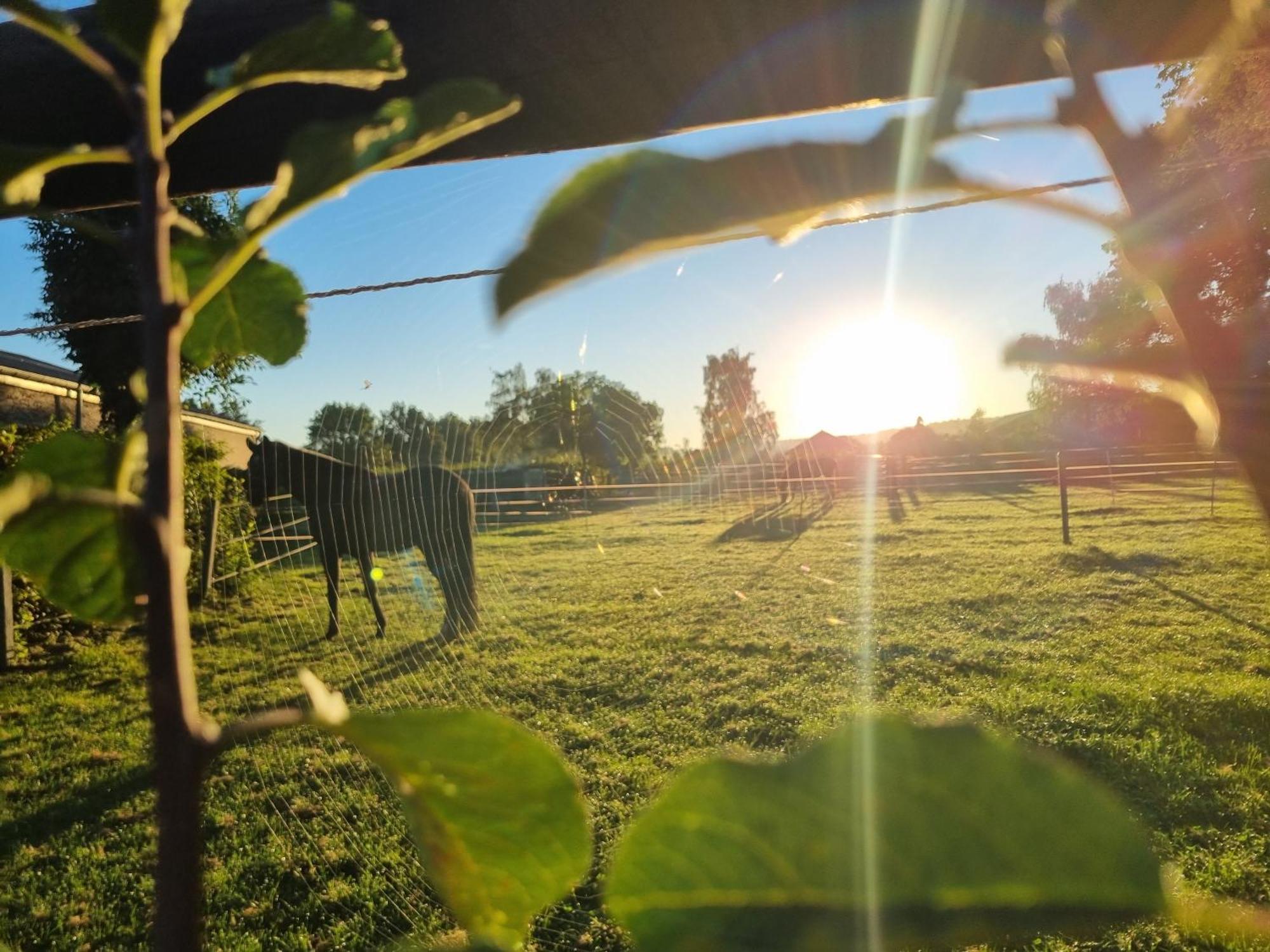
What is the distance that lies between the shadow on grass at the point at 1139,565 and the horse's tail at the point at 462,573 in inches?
187

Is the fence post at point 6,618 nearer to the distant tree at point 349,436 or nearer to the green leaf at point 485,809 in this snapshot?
the distant tree at point 349,436

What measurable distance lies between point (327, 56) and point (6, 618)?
561 cm

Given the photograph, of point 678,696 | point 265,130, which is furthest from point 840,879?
point 678,696

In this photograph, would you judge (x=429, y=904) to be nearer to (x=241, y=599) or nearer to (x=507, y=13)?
(x=507, y=13)

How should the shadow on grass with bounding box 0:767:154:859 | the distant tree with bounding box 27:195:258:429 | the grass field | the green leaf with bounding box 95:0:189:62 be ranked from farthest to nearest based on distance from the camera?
1. the distant tree with bounding box 27:195:258:429
2. the shadow on grass with bounding box 0:767:154:859
3. the grass field
4. the green leaf with bounding box 95:0:189:62

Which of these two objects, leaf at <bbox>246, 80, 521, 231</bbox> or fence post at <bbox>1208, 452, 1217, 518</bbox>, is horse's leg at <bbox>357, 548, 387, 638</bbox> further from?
fence post at <bbox>1208, 452, 1217, 518</bbox>

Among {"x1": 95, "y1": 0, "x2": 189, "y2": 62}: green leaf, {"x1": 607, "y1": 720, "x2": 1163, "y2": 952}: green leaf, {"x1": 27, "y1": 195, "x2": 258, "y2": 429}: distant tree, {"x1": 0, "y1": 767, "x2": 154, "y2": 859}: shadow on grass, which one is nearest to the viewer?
{"x1": 607, "y1": 720, "x2": 1163, "y2": 952}: green leaf

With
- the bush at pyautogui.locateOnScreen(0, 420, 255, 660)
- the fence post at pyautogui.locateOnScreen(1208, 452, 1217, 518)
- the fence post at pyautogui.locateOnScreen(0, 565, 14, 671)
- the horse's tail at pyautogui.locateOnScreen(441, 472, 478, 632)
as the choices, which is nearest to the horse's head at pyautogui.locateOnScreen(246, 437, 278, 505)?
the bush at pyautogui.locateOnScreen(0, 420, 255, 660)

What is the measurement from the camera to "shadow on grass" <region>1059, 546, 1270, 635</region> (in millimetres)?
4781

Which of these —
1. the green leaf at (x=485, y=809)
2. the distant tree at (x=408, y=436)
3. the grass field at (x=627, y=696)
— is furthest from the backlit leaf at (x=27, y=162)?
the distant tree at (x=408, y=436)

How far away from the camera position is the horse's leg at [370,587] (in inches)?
196

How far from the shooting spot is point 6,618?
4383mm

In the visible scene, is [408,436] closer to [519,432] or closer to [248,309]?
[519,432]

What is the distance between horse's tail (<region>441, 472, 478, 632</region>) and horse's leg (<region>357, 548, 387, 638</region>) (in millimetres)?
455
